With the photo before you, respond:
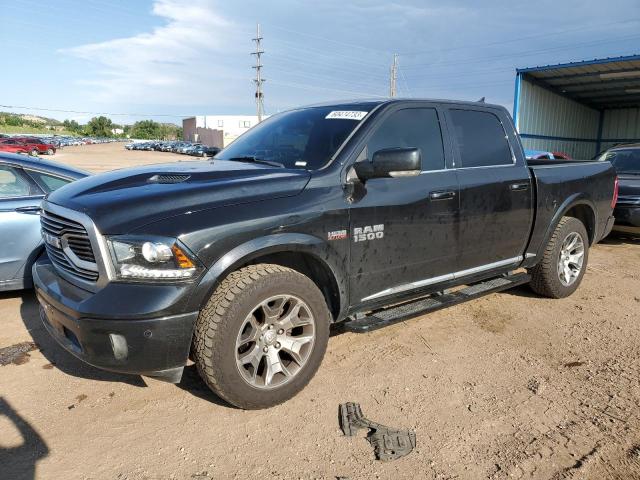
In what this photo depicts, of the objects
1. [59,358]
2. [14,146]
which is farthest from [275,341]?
[14,146]

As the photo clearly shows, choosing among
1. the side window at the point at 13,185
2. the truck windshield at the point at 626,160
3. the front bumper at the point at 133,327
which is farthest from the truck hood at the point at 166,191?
the truck windshield at the point at 626,160

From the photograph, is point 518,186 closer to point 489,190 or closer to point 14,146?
point 489,190

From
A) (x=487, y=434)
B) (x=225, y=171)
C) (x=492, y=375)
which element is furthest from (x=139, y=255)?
(x=492, y=375)

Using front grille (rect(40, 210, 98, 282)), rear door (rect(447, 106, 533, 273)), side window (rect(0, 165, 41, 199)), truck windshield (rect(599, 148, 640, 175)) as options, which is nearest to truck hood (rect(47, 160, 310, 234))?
front grille (rect(40, 210, 98, 282))

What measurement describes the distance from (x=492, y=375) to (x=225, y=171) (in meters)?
2.34

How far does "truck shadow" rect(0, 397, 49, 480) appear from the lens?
2.48m

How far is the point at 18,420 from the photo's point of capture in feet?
9.68

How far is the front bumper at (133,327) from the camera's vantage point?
2.56 metres

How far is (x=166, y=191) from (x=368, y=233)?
1337mm

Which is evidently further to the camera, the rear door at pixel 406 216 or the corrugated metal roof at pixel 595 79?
the corrugated metal roof at pixel 595 79

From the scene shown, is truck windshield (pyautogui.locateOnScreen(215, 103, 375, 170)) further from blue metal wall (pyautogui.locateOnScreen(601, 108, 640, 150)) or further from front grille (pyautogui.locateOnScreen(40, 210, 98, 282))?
blue metal wall (pyautogui.locateOnScreen(601, 108, 640, 150))

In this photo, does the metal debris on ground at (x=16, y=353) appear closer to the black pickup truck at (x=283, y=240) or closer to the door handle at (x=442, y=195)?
the black pickup truck at (x=283, y=240)

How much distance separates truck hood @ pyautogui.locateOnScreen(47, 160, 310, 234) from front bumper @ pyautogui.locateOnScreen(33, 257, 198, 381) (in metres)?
0.37

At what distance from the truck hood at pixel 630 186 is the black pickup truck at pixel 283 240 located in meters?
4.24
